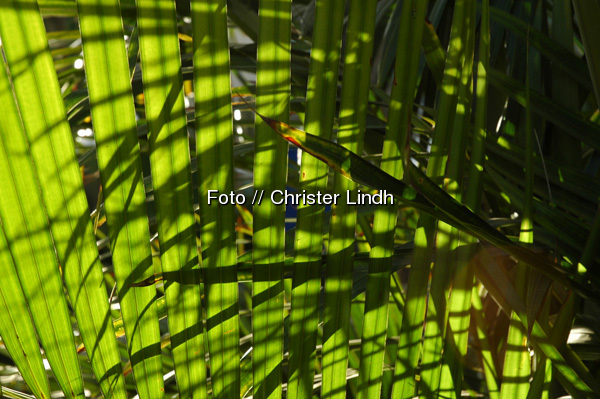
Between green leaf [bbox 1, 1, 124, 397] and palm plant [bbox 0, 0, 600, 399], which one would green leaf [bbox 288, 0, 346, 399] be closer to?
palm plant [bbox 0, 0, 600, 399]

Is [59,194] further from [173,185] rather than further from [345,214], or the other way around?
[345,214]

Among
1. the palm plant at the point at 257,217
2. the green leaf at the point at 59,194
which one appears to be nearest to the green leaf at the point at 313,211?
the palm plant at the point at 257,217

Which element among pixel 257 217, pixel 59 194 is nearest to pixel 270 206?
pixel 257 217

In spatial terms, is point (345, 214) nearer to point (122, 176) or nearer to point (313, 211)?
point (313, 211)

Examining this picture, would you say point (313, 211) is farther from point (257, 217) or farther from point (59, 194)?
point (59, 194)

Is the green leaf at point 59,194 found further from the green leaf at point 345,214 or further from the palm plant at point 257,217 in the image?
the green leaf at point 345,214

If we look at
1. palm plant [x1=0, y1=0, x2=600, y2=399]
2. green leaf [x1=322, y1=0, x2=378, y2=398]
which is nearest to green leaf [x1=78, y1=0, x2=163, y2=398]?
palm plant [x1=0, y1=0, x2=600, y2=399]

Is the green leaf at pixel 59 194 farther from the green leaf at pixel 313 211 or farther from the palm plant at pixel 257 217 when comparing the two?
the green leaf at pixel 313 211

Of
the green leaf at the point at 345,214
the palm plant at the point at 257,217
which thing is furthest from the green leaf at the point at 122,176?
the green leaf at the point at 345,214

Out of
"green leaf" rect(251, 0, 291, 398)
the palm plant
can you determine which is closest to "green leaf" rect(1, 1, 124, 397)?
Result: the palm plant

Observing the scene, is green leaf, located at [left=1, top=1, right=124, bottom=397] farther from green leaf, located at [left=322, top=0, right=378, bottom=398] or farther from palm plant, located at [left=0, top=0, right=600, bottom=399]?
green leaf, located at [left=322, top=0, right=378, bottom=398]

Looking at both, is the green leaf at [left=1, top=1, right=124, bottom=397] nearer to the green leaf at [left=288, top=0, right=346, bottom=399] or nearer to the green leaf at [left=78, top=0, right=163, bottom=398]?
the green leaf at [left=78, top=0, right=163, bottom=398]

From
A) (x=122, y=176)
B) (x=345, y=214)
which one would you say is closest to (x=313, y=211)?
(x=345, y=214)

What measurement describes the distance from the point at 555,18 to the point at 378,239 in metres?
0.35
